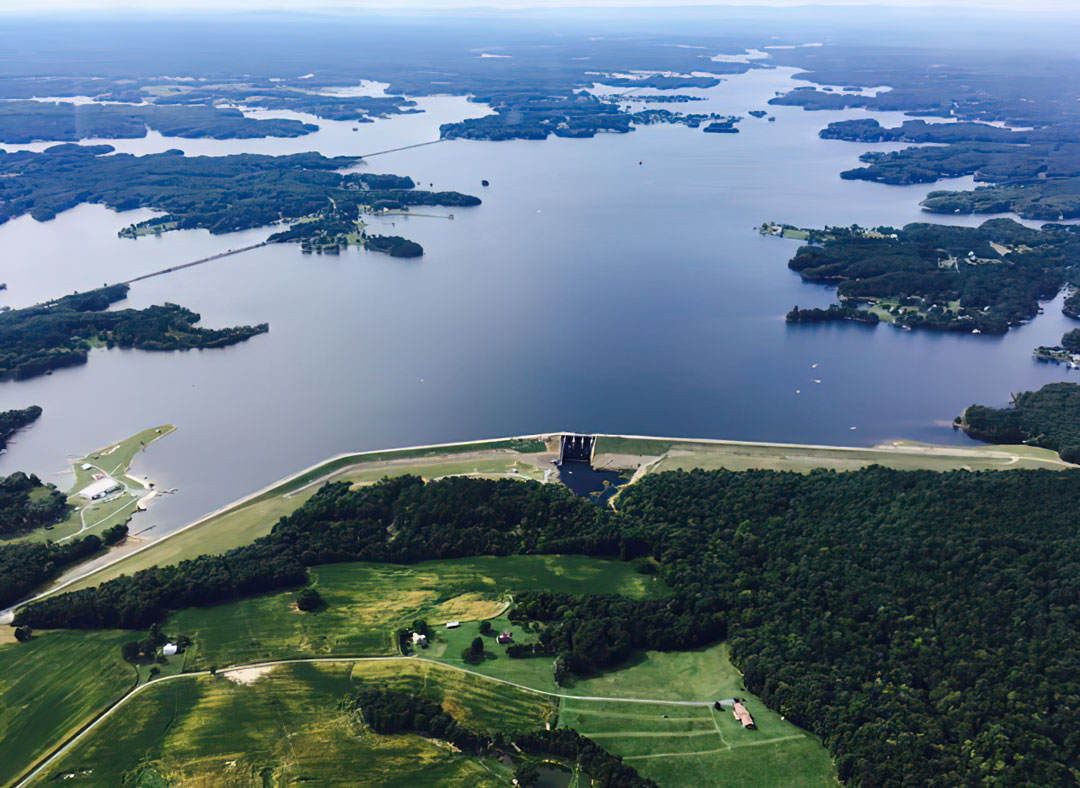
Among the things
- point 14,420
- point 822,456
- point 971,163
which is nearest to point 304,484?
point 14,420

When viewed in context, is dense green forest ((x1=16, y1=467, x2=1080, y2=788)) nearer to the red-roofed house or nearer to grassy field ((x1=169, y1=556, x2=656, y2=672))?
grassy field ((x1=169, y1=556, x2=656, y2=672))

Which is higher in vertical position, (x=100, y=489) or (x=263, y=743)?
(x=100, y=489)

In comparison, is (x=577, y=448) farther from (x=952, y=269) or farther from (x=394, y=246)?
(x=952, y=269)

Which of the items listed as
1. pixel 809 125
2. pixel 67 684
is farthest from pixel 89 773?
pixel 809 125

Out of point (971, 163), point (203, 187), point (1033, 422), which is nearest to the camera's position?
point (1033, 422)

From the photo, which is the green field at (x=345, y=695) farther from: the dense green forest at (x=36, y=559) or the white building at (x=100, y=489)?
the white building at (x=100, y=489)

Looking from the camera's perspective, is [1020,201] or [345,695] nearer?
[345,695]
